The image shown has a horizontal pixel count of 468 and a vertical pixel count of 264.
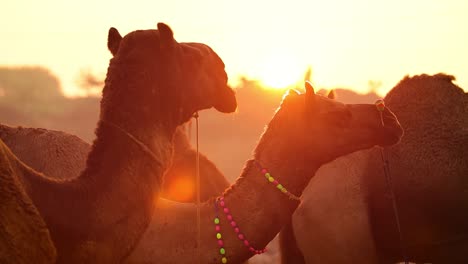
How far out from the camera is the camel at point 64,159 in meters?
4.81

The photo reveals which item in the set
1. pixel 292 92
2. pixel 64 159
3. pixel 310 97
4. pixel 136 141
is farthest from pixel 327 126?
pixel 64 159

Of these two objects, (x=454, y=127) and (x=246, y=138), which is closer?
(x=454, y=127)

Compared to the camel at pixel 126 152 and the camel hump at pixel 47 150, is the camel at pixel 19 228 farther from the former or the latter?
the camel hump at pixel 47 150

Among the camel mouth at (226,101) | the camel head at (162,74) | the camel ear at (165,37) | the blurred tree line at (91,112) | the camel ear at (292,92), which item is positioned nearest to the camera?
the camel head at (162,74)

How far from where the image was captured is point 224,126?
33875mm

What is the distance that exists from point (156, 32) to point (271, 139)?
1.15 meters

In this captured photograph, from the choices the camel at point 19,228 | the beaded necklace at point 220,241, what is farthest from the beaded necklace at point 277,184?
the camel at point 19,228

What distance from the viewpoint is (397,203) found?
479cm

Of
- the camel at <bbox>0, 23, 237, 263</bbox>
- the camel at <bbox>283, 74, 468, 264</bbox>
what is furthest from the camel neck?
the camel at <bbox>283, 74, 468, 264</bbox>

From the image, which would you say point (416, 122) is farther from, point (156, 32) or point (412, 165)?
point (156, 32)

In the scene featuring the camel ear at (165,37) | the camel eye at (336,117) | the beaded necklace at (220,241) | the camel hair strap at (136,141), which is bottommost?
the beaded necklace at (220,241)

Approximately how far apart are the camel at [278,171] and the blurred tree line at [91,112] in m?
21.9

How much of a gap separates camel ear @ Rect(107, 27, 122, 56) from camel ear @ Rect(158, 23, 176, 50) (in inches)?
13.6

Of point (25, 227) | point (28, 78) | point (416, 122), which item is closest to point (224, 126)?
point (28, 78)
